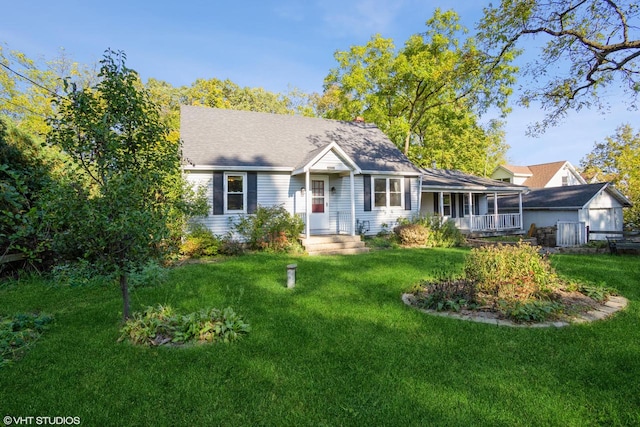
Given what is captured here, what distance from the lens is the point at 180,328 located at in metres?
4.25

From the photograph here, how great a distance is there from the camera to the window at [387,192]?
15.1 metres

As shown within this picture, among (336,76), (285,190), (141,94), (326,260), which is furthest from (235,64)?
(141,94)

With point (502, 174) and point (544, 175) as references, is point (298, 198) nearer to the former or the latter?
point (502, 174)

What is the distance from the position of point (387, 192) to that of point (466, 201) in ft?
25.2

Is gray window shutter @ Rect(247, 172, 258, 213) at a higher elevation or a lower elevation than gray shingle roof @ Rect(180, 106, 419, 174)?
lower

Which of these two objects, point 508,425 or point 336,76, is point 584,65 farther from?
point 508,425

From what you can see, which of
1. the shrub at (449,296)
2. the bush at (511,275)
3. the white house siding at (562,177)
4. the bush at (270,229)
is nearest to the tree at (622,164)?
the white house siding at (562,177)

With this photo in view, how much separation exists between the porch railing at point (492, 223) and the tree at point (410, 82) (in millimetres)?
6367

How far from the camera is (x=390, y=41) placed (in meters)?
22.0

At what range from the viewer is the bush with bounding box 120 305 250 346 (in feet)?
13.4

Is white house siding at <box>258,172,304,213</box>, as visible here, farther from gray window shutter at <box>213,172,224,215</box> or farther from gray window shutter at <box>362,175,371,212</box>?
gray window shutter at <box>362,175,371,212</box>

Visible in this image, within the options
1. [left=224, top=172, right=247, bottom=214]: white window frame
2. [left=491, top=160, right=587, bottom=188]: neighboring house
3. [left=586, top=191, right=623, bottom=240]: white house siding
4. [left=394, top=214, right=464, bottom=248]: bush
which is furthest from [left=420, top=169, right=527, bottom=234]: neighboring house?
[left=491, top=160, right=587, bottom=188]: neighboring house

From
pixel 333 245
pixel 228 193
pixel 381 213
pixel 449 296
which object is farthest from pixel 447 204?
pixel 449 296

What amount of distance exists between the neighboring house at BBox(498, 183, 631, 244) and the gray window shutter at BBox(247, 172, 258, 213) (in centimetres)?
1668
